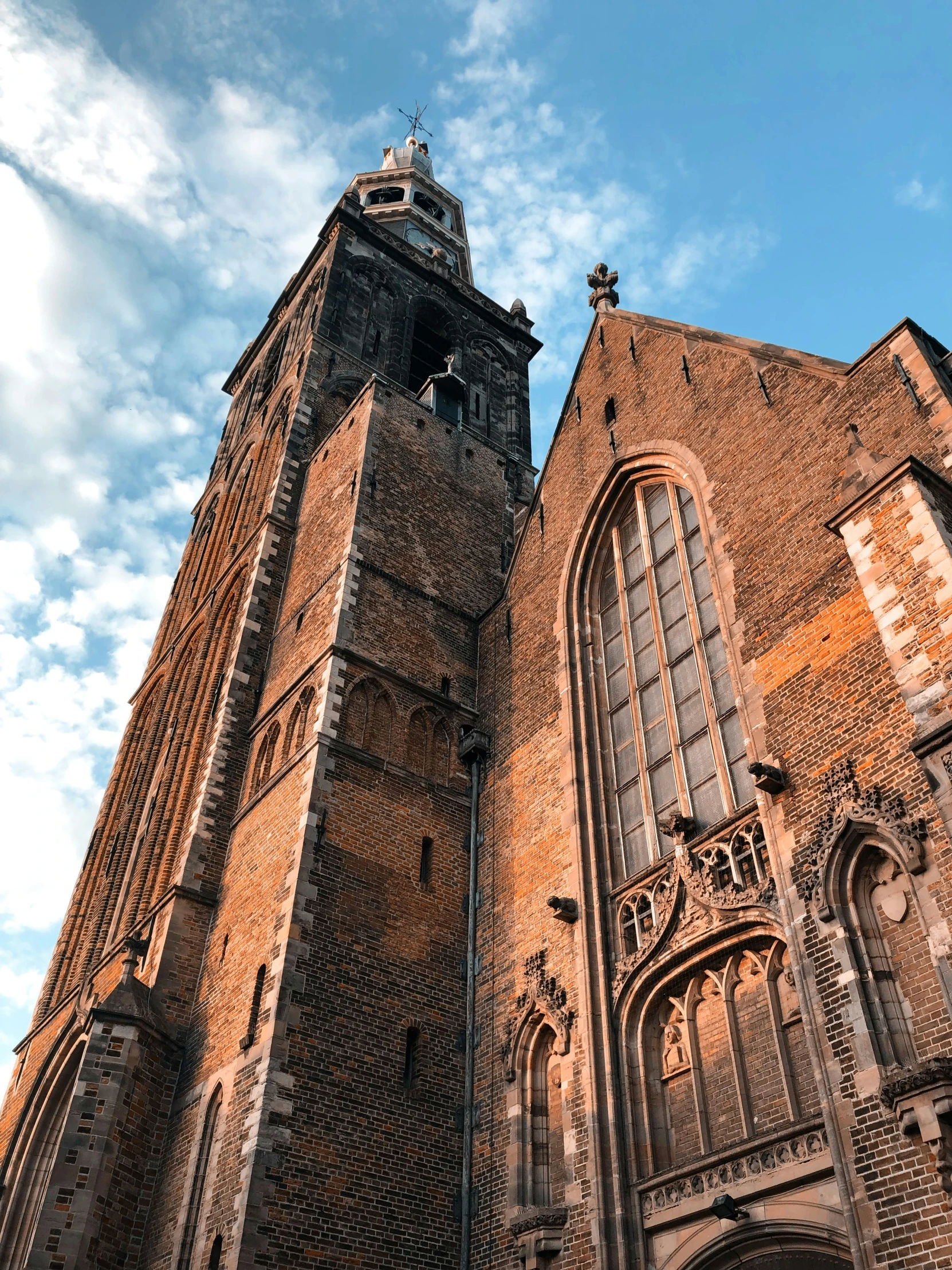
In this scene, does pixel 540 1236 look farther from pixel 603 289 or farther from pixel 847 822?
pixel 603 289

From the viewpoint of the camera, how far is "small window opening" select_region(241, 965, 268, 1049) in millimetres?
12023

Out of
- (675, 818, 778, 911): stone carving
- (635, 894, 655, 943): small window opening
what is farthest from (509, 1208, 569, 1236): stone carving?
(675, 818, 778, 911): stone carving

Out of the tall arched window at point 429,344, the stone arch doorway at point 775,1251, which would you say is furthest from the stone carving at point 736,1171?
the tall arched window at point 429,344

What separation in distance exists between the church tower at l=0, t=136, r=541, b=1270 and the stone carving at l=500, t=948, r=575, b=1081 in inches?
39.0

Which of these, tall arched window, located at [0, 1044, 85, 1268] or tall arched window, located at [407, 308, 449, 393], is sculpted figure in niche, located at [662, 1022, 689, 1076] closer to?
tall arched window, located at [0, 1044, 85, 1268]

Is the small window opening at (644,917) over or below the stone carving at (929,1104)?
over

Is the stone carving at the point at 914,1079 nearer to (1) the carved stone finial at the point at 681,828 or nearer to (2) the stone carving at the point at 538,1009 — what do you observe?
(1) the carved stone finial at the point at 681,828

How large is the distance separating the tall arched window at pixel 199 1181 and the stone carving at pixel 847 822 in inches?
283

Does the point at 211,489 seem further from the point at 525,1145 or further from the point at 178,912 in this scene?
the point at 525,1145

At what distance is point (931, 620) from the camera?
8789 millimetres

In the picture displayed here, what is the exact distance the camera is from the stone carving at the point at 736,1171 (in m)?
8.62

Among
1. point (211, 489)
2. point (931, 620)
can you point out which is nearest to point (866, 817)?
point (931, 620)

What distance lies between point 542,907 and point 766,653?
4.19 meters

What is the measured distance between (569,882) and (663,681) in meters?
2.66
